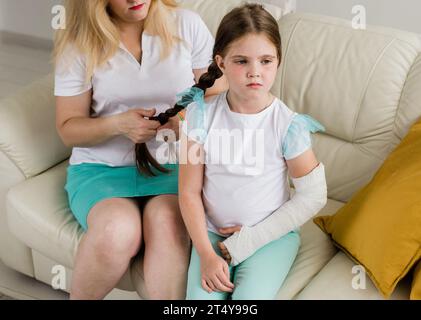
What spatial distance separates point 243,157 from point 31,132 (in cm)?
73

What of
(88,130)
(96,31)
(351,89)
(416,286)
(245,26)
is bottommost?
(416,286)

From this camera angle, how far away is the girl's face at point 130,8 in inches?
68.2

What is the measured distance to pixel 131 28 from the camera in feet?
6.00

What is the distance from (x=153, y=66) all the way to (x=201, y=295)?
64 centimetres

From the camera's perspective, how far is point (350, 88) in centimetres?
193

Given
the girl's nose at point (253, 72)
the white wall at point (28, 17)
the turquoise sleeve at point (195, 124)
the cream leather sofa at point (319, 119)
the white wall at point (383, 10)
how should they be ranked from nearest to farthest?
1. the girl's nose at point (253, 72)
2. the turquoise sleeve at point (195, 124)
3. the cream leather sofa at point (319, 119)
4. the white wall at point (383, 10)
5. the white wall at point (28, 17)

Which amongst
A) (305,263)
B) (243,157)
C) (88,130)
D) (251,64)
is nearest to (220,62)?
(251,64)

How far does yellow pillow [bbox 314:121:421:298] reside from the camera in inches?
60.2

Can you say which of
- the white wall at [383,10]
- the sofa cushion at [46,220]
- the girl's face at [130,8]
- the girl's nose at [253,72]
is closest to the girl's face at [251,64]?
the girl's nose at [253,72]

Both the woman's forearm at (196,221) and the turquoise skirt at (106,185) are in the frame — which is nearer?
the woman's forearm at (196,221)

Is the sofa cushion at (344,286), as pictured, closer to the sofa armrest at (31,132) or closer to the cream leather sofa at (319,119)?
the cream leather sofa at (319,119)

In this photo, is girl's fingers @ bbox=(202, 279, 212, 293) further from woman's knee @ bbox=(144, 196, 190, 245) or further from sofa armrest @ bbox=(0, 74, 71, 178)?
sofa armrest @ bbox=(0, 74, 71, 178)

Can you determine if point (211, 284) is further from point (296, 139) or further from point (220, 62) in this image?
point (220, 62)
